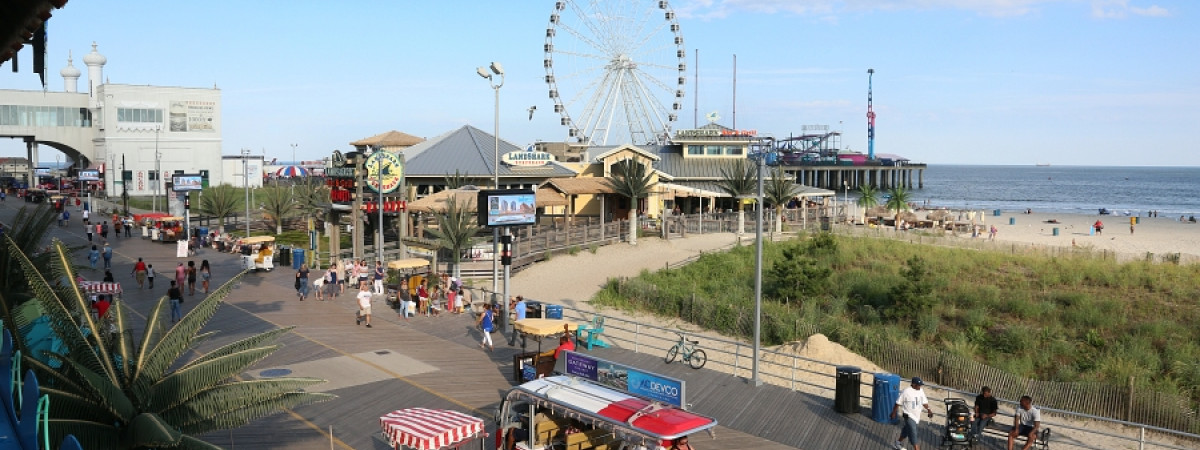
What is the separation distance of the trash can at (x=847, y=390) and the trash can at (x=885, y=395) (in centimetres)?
42

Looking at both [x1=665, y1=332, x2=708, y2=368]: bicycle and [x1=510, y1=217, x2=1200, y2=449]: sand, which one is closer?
[x1=665, y1=332, x2=708, y2=368]: bicycle

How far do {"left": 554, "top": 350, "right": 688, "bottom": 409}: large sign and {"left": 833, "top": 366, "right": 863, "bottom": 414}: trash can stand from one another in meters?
3.95

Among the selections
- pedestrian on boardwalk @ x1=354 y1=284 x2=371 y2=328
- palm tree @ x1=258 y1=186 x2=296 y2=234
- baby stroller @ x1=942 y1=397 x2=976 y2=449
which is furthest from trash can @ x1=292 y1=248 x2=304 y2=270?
baby stroller @ x1=942 y1=397 x2=976 y2=449

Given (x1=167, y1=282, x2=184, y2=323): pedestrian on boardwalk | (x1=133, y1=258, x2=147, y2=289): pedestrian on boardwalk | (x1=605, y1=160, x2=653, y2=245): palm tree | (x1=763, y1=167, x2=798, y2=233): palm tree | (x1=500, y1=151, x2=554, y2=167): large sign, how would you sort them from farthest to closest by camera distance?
(x1=500, y1=151, x2=554, y2=167): large sign → (x1=763, y1=167, x2=798, y2=233): palm tree → (x1=605, y1=160, x2=653, y2=245): palm tree → (x1=133, y1=258, x2=147, y2=289): pedestrian on boardwalk → (x1=167, y1=282, x2=184, y2=323): pedestrian on boardwalk

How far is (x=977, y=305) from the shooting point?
101ft

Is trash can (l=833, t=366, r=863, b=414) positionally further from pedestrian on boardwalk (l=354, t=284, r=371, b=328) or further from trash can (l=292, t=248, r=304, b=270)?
trash can (l=292, t=248, r=304, b=270)

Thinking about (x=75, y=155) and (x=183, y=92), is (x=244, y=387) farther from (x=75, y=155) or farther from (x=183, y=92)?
(x=75, y=155)

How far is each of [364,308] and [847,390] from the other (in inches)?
527

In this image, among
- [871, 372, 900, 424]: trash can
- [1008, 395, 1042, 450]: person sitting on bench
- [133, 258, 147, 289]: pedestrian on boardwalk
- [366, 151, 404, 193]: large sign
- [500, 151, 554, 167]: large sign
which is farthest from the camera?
[500, 151, 554, 167]: large sign

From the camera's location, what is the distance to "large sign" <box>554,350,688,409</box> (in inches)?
494

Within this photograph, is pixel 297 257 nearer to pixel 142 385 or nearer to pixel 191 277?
pixel 191 277

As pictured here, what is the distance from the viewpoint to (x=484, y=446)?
14.0 m

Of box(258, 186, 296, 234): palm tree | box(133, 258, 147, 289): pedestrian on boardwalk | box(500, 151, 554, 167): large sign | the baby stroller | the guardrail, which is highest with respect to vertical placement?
box(500, 151, 554, 167): large sign

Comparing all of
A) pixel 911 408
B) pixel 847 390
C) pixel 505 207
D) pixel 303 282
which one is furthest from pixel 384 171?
pixel 911 408
